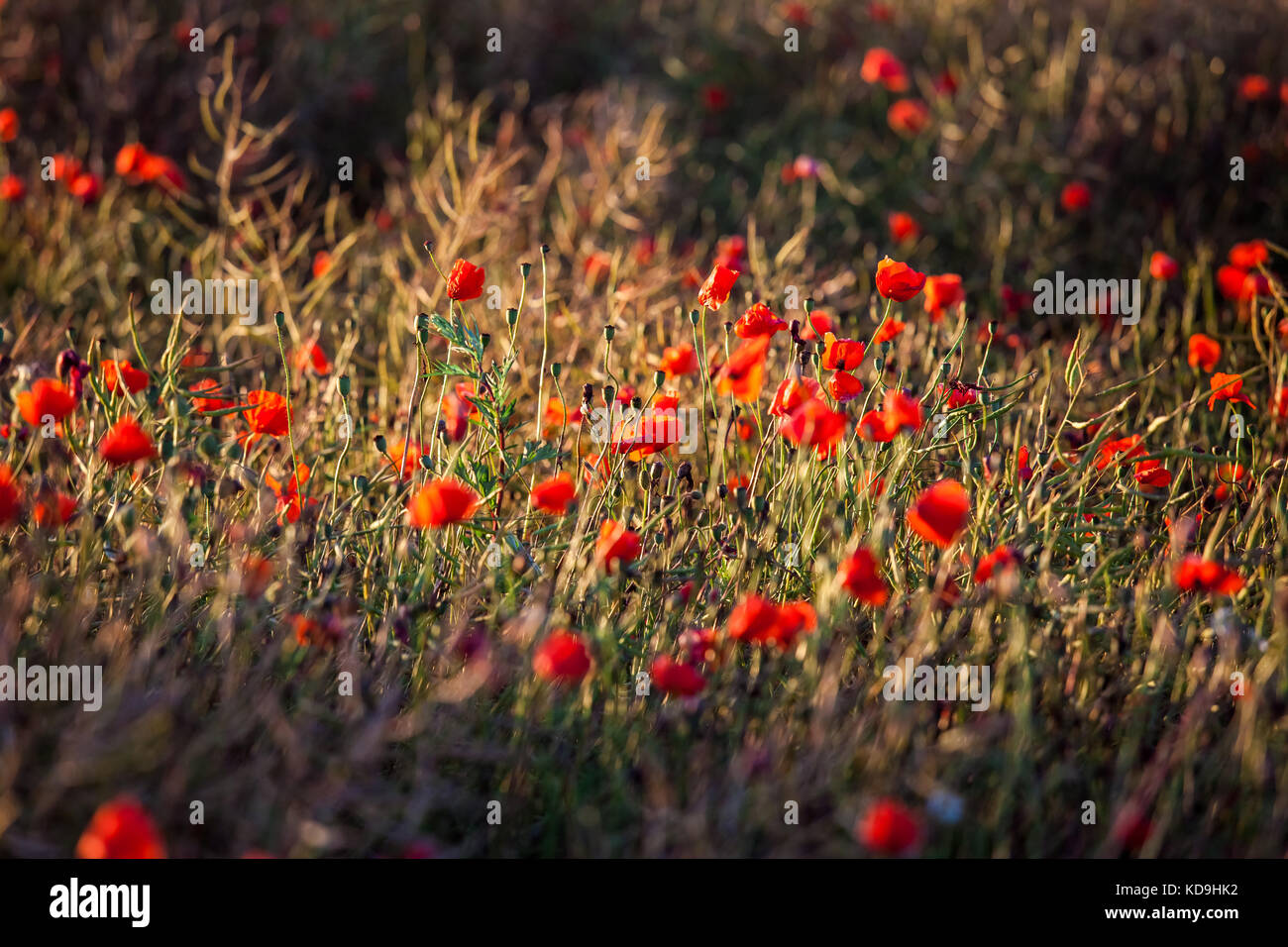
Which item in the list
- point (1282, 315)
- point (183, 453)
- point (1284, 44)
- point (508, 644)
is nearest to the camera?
point (508, 644)

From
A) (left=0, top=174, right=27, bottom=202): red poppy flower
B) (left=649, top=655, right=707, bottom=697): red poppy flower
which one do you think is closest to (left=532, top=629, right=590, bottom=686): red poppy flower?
(left=649, top=655, right=707, bottom=697): red poppy flower

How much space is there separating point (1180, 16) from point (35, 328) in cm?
487

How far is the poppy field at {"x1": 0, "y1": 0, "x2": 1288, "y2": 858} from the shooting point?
156 cm

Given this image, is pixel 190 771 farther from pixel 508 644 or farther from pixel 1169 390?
pixel 1169 390

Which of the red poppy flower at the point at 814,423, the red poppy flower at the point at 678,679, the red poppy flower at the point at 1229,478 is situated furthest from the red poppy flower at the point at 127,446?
the red poppy flower at the point at 1229,478

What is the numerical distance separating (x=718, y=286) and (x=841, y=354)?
0.86ft

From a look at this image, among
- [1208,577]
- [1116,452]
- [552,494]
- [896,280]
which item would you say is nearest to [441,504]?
[552,494]

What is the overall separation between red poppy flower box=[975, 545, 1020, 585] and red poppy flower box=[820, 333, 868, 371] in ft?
1.44

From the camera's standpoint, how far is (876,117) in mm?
5141

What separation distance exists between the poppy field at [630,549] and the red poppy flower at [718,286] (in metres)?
0.07

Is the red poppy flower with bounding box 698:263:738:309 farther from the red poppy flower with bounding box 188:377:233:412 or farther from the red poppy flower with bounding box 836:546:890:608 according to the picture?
the red poppy flower with bounding box 188:377:233:412

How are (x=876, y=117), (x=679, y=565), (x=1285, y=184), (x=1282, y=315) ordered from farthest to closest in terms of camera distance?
(x=876, y=117) → (x=1285, y=184) → (x=1282, y=315) → (x=679, y=565)

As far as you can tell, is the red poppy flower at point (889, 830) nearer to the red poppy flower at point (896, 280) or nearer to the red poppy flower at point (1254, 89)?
the red poppy flower at point (896, 280)
